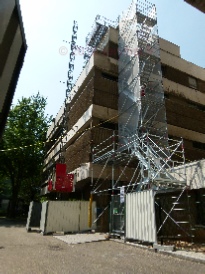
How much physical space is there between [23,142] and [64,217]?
1909cm

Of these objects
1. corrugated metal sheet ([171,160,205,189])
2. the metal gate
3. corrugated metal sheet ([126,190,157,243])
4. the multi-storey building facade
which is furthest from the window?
corrugated metal sheet ([126,190,157,243])

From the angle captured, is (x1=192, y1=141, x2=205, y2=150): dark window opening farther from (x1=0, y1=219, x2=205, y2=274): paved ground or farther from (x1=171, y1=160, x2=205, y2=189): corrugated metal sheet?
(x1=0, y1=219, x2=205, y2=274): paved ground

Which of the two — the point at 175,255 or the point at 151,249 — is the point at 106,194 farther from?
the point at 175,255

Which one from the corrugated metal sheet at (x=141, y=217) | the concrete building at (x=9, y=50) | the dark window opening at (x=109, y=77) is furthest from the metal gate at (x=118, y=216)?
the dark window opening at (x=109, y=77)

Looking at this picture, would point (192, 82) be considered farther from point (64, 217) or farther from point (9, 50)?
point (9, 50)

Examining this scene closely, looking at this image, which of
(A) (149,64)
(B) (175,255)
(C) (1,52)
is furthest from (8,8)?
(A) (149,64)

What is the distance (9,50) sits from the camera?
1440 millimetres

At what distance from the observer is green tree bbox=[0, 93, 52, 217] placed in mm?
31562

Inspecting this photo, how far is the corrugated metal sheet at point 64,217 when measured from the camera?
48.3 ft

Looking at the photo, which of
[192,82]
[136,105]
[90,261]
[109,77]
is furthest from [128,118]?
[90,261]

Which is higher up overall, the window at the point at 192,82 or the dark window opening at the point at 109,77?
the window at the point at 192,82

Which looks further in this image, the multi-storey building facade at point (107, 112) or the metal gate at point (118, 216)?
the multi-storey building facade at point (107, 112)

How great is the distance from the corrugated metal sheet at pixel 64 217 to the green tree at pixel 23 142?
56.9 feet

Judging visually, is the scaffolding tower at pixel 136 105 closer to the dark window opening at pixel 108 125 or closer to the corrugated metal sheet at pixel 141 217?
the dark window opening at pixel 108 125
